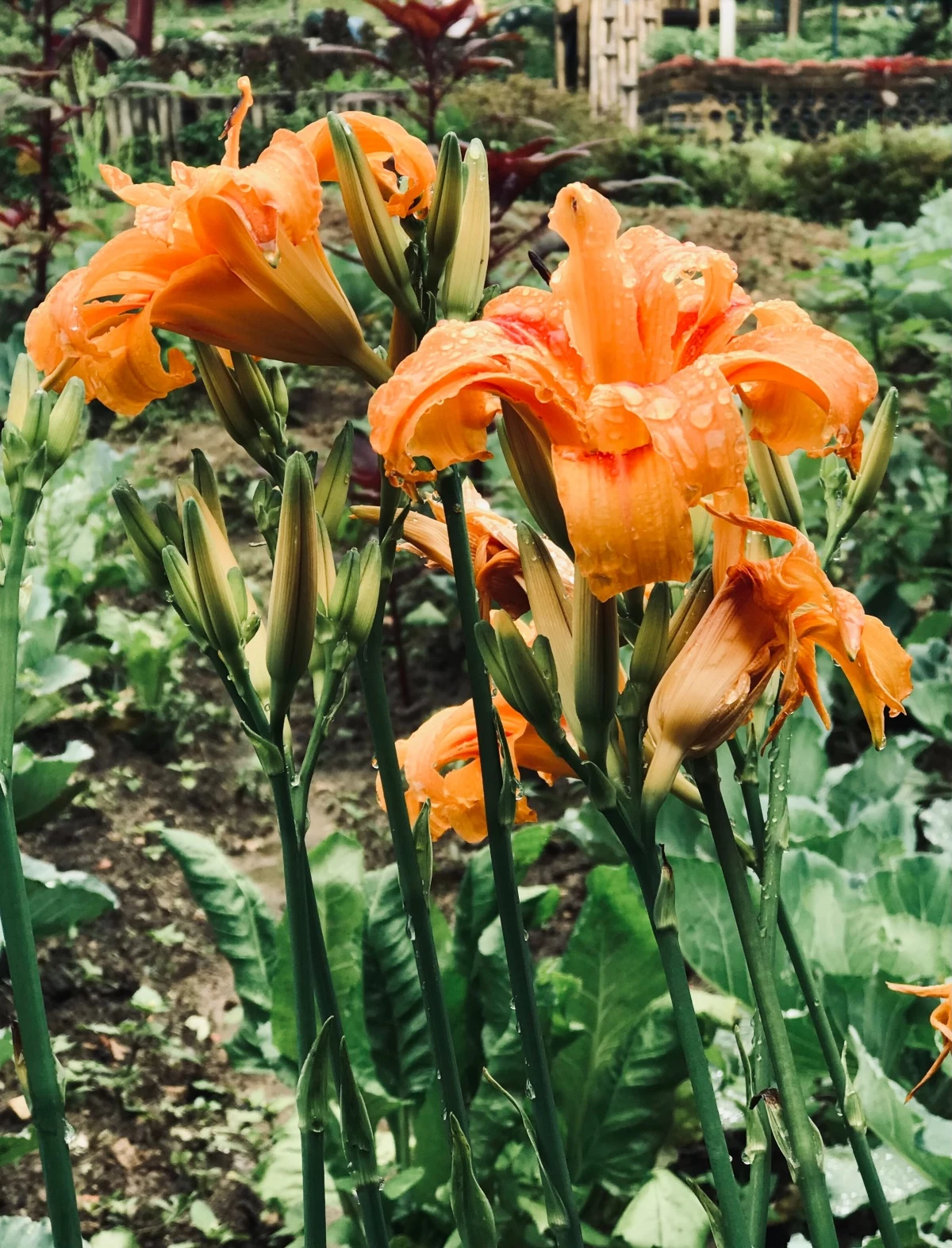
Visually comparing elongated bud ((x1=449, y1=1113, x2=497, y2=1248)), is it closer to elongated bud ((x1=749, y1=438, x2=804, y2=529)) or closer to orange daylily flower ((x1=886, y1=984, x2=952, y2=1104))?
orange daylily flower ((x1=886, y1=984, x2=952, y2=1104))

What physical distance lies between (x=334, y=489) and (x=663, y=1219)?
118cm

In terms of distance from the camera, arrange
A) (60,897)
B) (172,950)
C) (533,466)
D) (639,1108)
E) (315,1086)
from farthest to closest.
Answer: (172,950)
(60,897)
(639,1108)
(315,1086)
(533,466)

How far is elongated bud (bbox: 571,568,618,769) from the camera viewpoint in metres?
0.74

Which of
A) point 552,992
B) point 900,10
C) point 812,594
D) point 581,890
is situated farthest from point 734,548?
point 900,10

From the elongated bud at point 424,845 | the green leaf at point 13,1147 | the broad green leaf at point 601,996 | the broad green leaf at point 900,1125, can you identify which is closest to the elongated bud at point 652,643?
the elongated bud at point 424,845

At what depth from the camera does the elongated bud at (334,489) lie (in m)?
0.93

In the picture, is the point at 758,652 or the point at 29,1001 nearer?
the point at 758,652

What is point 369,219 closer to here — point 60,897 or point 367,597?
point 367,597

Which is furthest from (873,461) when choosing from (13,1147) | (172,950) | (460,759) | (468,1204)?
(172,950)

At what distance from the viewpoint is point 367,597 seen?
898mm

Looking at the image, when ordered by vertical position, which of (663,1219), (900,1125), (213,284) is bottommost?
(663,1219)

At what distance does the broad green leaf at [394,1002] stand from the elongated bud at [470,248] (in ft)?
3.81

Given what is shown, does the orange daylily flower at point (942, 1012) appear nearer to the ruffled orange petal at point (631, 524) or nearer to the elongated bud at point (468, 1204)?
the elongated bud at point (468, 1204)

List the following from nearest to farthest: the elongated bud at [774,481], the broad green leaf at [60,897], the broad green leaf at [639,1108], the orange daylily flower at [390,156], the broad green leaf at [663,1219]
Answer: the orange daylily flower at [390,156]
the elongated bud at [774,481]
the broad green leaf at [663,1219]
the broad green leaf at [639,1108]
the broad green leaf at [60,897]
